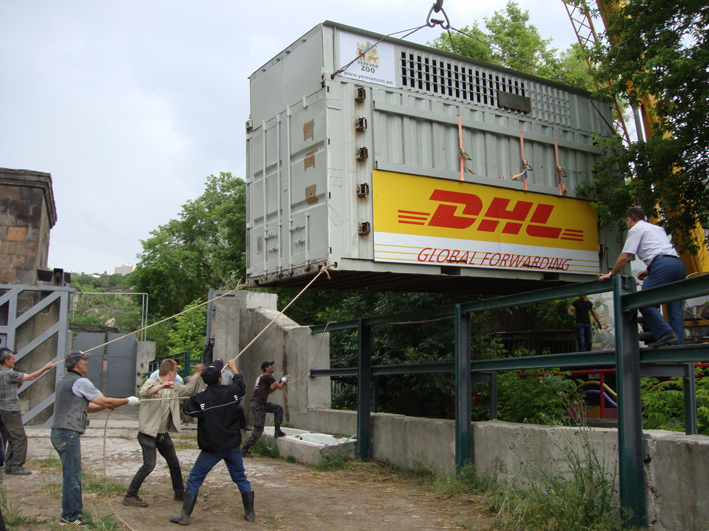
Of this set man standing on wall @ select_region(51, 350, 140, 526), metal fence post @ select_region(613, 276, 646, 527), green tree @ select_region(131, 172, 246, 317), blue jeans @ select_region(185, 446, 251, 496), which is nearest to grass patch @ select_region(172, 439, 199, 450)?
blue jeans @ select_region(185, 446, 251, 496)

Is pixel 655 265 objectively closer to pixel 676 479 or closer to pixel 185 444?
pixel 676 479

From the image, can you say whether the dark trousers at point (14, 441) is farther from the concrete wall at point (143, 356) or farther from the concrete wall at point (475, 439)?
the concrete wall at point (143, 356)

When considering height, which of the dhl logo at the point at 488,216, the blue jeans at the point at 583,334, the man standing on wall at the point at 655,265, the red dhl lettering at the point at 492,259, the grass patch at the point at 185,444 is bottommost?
the grass patch at the point at 185,444

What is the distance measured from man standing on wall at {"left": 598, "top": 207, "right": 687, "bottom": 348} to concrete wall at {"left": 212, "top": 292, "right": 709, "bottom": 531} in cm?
109

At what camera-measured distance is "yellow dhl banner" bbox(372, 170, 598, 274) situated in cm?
868

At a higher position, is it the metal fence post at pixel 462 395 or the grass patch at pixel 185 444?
the metal fence post at pixel 462 395

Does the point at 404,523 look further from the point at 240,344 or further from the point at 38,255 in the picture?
the point at 38,255

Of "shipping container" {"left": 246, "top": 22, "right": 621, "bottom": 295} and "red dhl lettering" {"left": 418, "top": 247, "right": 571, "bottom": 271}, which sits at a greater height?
"shipping container" {"left": 246, "top": 22, "right": 621, "bottom": 295}

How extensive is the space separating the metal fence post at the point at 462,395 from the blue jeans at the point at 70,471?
4259 mm

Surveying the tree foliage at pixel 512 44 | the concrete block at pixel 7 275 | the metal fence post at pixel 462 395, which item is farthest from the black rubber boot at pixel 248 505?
the tree foliage at pixel 512 44

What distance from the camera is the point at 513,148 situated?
32.7 ft

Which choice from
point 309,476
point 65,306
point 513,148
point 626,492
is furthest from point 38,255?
point 626,492

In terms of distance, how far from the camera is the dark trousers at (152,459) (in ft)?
22.6

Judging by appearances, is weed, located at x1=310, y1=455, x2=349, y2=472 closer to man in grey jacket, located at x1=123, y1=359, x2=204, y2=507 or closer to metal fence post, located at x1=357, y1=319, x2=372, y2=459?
metal fence post, located at x1=357, y1=319, x2=372, y2=459
